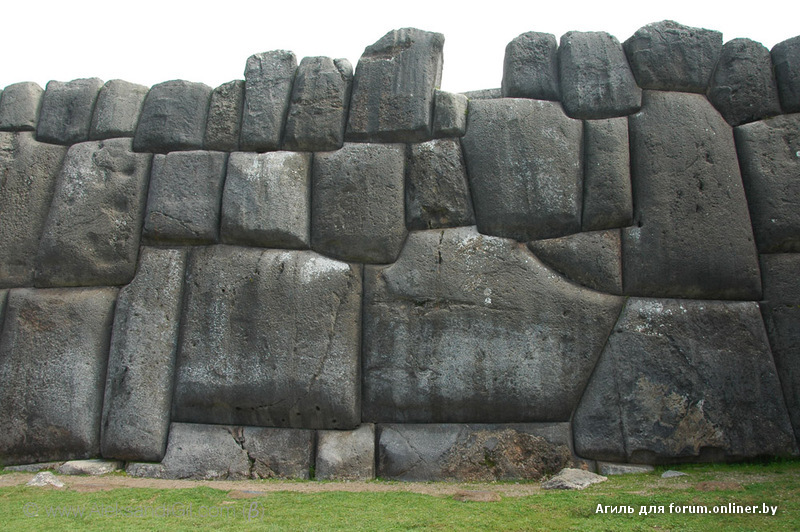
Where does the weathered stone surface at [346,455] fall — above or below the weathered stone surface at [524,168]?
below

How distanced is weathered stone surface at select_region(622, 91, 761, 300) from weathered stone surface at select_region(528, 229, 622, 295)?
0.34 feet

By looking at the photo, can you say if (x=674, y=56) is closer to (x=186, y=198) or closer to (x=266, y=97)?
(x=266, y=97)

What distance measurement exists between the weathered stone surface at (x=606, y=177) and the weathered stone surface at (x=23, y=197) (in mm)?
5384

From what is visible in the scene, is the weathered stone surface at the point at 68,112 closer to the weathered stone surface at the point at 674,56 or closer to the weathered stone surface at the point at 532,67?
the weathered stone surface at the point at 532,67

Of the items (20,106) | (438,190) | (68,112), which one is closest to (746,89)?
(438,190)

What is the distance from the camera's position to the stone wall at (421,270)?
5336 millimetres

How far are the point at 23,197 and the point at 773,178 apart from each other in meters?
7.38

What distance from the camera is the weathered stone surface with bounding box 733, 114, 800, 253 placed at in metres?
5.58

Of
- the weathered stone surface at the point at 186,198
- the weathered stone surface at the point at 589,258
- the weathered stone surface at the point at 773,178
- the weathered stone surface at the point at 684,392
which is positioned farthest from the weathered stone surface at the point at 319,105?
the weathered stone surface at the point at 773,178

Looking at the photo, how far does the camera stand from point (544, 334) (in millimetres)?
5410

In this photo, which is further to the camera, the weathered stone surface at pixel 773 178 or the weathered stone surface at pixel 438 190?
the weathered stone surface at pixel 438 190

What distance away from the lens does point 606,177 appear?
5.69 metres

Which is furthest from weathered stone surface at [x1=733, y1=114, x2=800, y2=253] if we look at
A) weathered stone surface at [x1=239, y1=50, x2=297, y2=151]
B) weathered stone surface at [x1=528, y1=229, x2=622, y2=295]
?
weathered stone surface at [x1=239, y1=50, x2=297, y2=151]

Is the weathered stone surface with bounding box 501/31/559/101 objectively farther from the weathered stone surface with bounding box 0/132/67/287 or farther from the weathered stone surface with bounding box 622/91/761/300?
the weathered stone surface with bounding box 0/132/67/287
